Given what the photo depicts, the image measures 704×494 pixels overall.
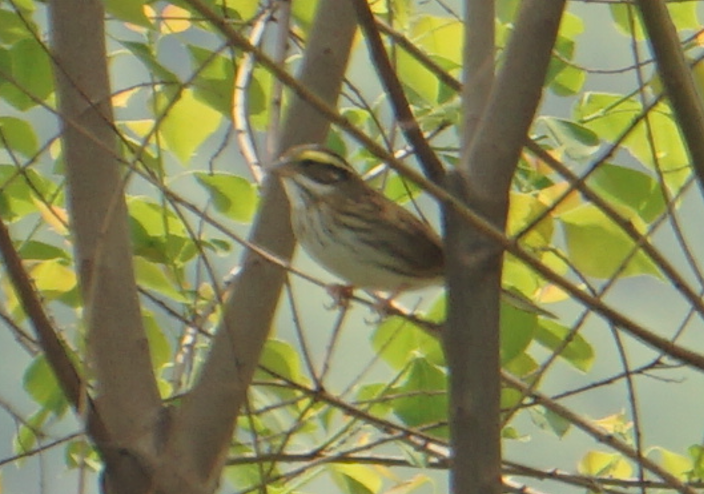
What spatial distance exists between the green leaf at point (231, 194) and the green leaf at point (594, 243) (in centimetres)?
57

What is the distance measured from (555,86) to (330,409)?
0.72m

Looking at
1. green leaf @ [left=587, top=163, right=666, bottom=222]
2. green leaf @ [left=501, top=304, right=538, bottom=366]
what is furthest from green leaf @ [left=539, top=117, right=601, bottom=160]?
green leaf @ [left=501, top=304, right=538, bottom=366]

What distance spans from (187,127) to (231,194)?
0.15 metres

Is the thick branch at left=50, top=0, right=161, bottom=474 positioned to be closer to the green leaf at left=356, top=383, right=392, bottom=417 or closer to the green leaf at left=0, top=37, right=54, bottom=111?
the green leaf at left=0, top=37, right=54, bottom=111

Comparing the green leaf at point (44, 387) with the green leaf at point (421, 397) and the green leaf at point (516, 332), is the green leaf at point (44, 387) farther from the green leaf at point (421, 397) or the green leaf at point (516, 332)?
the green leaf at point (516, 332)

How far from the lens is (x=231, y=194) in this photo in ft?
7.30

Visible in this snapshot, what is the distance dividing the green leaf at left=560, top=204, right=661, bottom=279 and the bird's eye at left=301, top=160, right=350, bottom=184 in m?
0.53

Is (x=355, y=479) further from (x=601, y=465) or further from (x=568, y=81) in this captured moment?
(x=568, y=81)

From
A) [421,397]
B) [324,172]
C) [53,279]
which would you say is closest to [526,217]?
[421,397]

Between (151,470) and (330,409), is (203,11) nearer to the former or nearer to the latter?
(151,470)

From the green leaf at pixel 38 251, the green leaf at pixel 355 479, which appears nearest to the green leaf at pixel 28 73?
the green leaf at pixel 38 251

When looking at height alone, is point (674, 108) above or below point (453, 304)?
above

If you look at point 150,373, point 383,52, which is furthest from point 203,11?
point 150,373

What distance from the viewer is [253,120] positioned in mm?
2439
